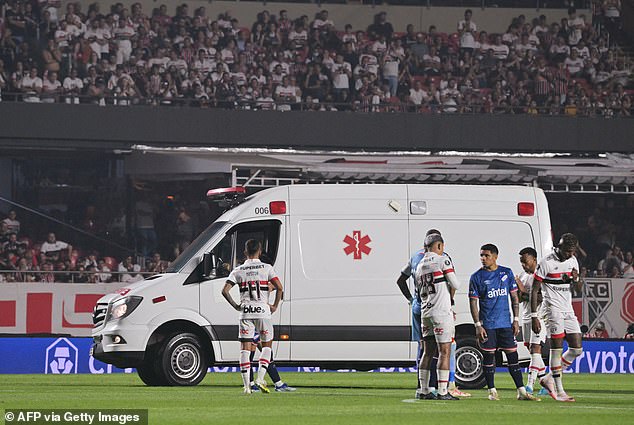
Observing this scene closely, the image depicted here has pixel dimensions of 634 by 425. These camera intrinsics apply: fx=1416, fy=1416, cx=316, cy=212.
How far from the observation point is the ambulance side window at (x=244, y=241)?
62.7ft

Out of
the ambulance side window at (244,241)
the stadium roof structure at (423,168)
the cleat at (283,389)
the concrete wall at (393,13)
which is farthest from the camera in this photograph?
the concrete wall at (393,13)

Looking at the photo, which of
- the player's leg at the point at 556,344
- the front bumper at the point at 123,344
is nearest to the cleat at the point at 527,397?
the player's leg at the point at 556,344

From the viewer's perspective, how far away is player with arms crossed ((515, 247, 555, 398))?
619 inches

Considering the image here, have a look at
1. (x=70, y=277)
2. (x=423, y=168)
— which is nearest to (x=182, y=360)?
(x=423, y=168)

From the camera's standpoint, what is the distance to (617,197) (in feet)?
112

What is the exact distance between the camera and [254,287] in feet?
53.9

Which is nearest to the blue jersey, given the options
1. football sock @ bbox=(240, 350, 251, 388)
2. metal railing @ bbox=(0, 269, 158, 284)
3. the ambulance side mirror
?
football sock @ bbox=(240, 350, 251, 388)

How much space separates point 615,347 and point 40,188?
48.8ft

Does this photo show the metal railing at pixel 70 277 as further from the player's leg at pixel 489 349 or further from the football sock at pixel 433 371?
the player's leg at pixel 489 349

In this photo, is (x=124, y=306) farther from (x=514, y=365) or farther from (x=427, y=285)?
(x=514, y=365)

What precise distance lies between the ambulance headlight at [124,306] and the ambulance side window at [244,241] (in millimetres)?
1212

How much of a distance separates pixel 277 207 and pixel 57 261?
12152mm

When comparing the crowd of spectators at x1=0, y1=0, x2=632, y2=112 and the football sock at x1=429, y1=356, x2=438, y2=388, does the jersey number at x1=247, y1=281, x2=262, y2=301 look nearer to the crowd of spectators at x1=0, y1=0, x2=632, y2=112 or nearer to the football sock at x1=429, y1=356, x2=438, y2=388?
the football sock at x1=429, y1=356, x2=438, y2=388

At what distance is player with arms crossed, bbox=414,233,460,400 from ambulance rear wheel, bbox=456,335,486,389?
4.05 m
